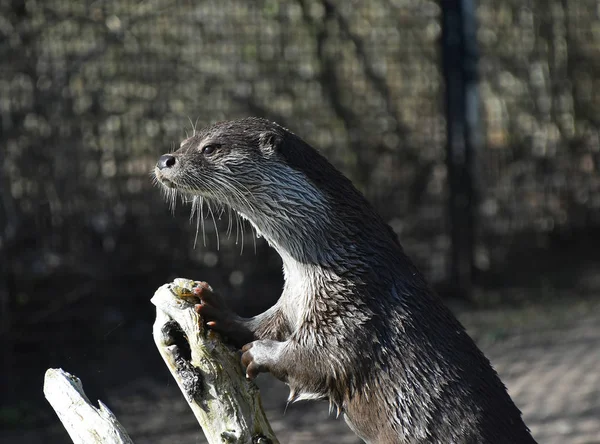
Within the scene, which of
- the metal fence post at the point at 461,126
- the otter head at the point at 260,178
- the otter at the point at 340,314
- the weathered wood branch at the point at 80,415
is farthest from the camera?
the metal fence post at the point at 461,126

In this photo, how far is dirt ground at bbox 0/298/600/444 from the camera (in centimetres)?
471

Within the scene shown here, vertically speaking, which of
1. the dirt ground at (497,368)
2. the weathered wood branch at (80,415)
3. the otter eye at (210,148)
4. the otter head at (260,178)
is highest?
the otter eye at (210,148)

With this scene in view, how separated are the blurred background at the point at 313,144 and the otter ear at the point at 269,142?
2.24m

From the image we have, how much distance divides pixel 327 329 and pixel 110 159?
3573 millimetres

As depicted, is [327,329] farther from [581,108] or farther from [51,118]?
[581,108]

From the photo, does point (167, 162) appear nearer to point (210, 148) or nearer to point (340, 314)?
point (210, 148)

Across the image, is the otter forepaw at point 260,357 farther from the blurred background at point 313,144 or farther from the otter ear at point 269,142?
the blurred background at point 313,144

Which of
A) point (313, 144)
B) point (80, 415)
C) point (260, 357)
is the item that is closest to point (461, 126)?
point (313, 144)

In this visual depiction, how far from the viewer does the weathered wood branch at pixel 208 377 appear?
2531 mm

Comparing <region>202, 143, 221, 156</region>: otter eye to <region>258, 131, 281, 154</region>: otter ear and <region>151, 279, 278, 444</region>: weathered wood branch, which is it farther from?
<region>151, 279, 278, 444</region>: weathered wood branch

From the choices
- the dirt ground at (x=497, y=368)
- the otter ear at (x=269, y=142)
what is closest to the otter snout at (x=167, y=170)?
the otter ear at (x=269, y=142)

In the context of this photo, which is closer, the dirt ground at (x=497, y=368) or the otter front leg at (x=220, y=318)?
the otter front leg at (x=220, y=318)

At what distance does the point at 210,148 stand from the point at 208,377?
77cm

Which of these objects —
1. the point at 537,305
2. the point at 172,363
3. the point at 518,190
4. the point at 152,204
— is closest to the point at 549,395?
the point at 537,305
